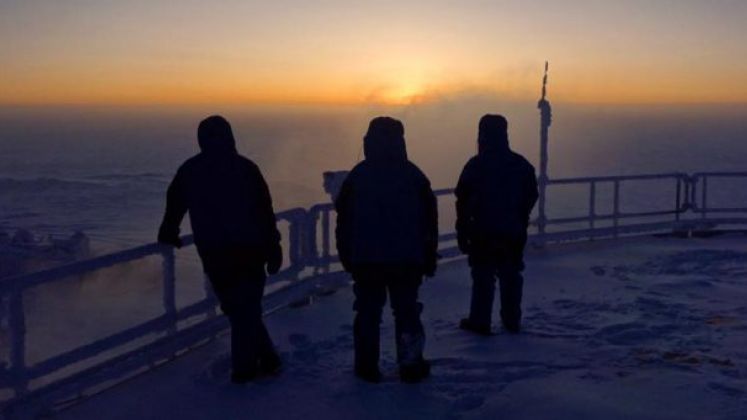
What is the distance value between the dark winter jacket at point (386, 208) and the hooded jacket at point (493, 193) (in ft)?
3.97

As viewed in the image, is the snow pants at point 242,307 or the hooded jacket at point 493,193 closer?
the snow pants at point 242,307

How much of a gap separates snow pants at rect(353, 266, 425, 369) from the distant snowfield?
0.22 m

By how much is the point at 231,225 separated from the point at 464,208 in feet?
6.99

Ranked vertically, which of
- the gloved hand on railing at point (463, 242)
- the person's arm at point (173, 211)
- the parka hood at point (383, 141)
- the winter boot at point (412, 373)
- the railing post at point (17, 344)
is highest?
the parka hood at point (383, 141)

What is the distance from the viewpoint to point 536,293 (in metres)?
8.57

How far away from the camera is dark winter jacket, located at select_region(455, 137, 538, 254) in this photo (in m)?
6.47

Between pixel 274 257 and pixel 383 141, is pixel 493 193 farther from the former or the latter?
pixel 274 257

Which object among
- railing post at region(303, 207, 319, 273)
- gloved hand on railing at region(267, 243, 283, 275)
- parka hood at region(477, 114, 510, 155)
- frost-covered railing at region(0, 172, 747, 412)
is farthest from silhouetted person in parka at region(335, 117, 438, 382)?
railing post at region(303, 207, 319, 273)

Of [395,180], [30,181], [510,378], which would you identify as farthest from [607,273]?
[30,181]

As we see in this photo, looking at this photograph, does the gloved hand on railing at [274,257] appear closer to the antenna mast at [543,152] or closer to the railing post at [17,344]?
the railing post at [17,344]

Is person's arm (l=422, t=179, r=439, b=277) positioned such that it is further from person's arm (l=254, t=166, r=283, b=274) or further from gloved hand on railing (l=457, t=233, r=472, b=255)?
gloved hand on railing (l=457, t=233, r=472, b=255)

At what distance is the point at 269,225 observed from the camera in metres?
5.42

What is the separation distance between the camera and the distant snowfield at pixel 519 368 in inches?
195

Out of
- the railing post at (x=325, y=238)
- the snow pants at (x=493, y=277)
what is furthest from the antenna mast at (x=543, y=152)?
the snow pants at (x=493, y=277)
